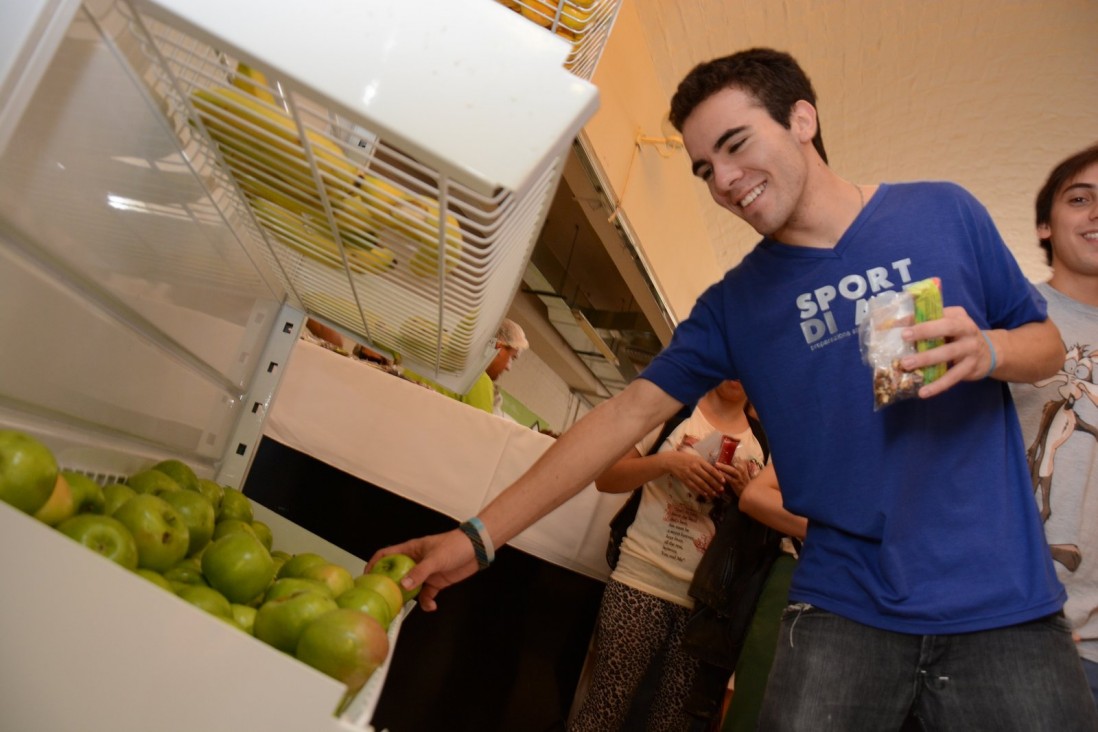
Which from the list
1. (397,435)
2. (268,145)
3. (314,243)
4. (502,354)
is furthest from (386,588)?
(502,354)

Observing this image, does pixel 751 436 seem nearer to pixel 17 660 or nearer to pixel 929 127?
pixel 17 660

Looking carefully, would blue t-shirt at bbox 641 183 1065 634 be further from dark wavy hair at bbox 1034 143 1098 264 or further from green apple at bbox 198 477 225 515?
green apple at bbox 198 477 225 515

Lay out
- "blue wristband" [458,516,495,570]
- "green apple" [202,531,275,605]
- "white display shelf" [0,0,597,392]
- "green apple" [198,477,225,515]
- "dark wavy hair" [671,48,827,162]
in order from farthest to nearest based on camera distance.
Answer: "dark wavy hair" [671,48,827,162] → "blue wristband" [458,516,495,570] → "green apple" [198,477,225,515] → "green apple" [202,531,275,605] → "white display shelf" [0,0,597,392]

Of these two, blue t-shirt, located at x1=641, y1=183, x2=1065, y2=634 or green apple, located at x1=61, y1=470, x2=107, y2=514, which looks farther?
blue t-shirt, located at x1=641, y1=183, x2=1065, y2=634

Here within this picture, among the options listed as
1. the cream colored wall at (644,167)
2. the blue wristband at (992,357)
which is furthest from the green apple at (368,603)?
the cream colored wall at (644,167)

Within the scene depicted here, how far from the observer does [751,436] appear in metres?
2.38

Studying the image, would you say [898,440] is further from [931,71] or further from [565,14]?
[931,71]

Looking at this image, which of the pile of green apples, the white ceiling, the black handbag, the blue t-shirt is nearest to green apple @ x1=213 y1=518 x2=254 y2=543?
the pile of green apples

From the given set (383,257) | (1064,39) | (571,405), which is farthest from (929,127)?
(571,405)

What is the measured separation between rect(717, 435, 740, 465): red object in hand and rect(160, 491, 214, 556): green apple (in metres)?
1.52

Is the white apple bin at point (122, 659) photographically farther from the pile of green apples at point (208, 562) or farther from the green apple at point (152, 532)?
the green apple at point (152, 532)

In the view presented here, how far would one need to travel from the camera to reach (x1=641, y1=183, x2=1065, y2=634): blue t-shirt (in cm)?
108

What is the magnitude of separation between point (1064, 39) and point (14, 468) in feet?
13.6

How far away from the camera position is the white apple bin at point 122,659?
1.75ft
